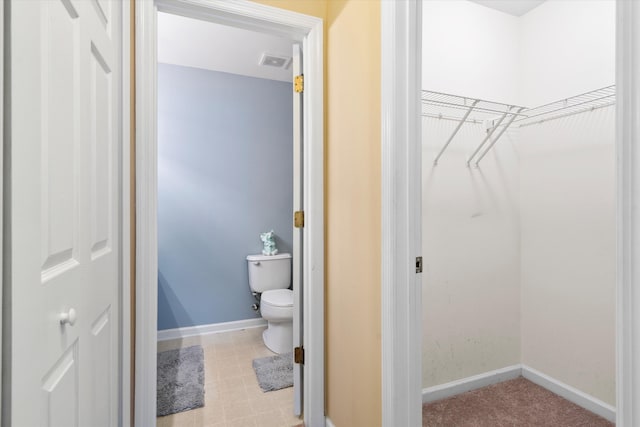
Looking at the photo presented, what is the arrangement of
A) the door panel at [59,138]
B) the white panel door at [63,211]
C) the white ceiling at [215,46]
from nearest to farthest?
1. the white panel door at [63,211]
2. the door panel at [59,138]
3. the white ceiling at [215,46]

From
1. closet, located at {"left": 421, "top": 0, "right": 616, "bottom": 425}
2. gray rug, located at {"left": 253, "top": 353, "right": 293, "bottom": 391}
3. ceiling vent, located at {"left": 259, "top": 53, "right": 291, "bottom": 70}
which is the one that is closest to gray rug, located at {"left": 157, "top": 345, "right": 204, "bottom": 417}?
gray rug, located at {"left": 253, "top": 353, "right": 293, "bottom": 391}

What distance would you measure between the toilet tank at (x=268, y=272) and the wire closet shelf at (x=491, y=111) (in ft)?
5.39

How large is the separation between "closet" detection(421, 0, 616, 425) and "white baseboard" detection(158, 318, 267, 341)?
1691 mm

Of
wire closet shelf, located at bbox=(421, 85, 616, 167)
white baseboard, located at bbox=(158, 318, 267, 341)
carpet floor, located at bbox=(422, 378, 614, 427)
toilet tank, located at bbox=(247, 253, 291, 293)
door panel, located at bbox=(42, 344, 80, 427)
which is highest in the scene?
wire closet shelf, located at bbox=(421, 85, 616, 167)

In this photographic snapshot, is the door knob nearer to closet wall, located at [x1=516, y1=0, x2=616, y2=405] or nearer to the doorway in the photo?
the doorway

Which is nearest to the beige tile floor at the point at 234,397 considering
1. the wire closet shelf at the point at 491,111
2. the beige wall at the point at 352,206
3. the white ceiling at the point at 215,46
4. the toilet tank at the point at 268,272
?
the beige wall at the point at 352,206

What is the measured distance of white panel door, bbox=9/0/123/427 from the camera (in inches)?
19.9

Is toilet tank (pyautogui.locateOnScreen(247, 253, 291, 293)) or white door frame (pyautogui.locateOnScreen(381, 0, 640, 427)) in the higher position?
white door frame (pyautogui.locateOnScreen(381, 0, 640, 427))

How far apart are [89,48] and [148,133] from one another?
507 mm

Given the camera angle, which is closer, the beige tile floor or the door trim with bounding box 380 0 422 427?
the door trim with bounding box 380 0 422 427

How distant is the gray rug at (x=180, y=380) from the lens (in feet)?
6.11

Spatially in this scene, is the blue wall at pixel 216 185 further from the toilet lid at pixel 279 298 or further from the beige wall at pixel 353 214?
the beige wall at pixel 353 214

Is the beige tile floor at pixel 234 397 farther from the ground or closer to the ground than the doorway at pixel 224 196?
closer to the ground

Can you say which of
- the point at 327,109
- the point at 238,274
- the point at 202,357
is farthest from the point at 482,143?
the point at 202,357
